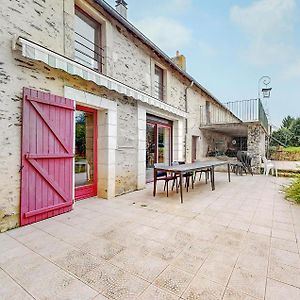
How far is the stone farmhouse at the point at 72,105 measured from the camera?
11.7 ft

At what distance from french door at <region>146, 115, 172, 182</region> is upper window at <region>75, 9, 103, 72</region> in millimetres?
3339

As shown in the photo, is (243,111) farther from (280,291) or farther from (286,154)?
(280,291)

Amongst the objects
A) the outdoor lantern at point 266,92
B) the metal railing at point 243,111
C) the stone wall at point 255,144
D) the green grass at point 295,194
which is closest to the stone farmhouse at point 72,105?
the green grass at point 295,194

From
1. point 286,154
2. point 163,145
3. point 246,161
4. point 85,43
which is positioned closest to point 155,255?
point 85,43

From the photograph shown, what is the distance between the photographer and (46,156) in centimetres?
405

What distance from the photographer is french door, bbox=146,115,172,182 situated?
8.41 meters

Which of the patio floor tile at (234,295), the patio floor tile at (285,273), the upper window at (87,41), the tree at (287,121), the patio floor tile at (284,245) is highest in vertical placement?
the tree at (287,121)

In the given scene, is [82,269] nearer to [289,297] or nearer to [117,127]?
[289,297]

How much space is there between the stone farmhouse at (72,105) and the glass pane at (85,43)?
0.03 m

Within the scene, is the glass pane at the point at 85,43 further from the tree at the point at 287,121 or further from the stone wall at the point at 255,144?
the tree at the point at 287,121

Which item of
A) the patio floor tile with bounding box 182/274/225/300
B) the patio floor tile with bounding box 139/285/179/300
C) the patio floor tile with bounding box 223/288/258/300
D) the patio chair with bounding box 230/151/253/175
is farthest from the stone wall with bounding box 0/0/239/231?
the patio chair with bounding box 230/151/253/175

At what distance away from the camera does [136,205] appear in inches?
199

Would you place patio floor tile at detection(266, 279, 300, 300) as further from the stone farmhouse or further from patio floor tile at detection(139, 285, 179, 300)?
the stone farmhouse

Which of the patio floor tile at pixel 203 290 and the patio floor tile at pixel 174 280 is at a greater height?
the patio floor tile at pixel 203 290
